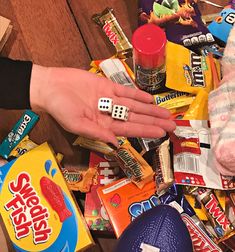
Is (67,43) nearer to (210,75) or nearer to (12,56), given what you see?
(12,56)

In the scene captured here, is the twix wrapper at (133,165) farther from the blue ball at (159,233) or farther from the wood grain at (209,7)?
the wood grain at (209,7)

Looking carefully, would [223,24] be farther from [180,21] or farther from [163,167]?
[163,167]

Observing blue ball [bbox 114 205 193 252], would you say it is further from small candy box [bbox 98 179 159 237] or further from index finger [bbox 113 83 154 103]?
index finger [bbox 113 83 154 103]

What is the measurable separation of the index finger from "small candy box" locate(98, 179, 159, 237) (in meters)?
0.18

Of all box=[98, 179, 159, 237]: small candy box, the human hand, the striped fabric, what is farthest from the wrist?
the striped fabric

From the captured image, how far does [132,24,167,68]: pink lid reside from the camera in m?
0.90

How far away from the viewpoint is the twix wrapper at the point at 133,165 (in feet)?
3.14

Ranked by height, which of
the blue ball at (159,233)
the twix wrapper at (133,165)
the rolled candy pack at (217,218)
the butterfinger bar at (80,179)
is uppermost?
the twix wrapper at (133,165)

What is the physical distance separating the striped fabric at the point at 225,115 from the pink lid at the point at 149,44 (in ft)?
0.45

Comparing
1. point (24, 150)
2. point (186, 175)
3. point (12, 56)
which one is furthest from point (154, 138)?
point (12, 56)

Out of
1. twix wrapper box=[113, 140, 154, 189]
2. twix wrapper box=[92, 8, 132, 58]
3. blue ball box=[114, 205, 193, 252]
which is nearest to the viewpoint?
blue ball box=[114, 205, 193, 252]

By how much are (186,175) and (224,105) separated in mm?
163

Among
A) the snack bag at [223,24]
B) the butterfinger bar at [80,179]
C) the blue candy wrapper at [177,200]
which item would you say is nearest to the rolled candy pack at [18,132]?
the butterfinger bar at [80,179]

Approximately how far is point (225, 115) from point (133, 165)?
219mm
